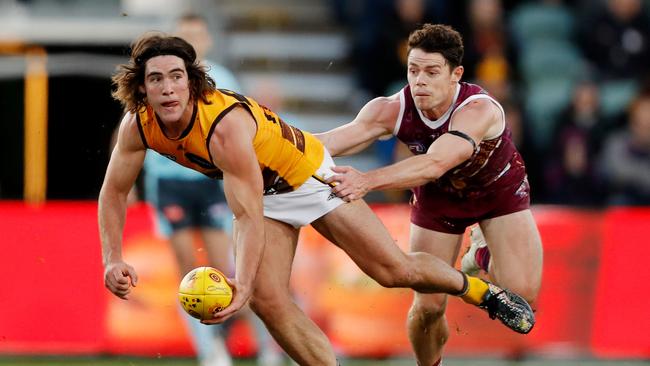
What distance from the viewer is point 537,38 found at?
15.6 metres

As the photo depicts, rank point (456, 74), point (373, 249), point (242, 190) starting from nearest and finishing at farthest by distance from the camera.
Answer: point (242, 190)
point (373, 249)
point (456, 74)

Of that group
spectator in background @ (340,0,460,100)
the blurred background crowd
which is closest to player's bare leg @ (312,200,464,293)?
the blurred background crowd

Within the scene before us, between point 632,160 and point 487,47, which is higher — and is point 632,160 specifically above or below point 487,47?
below

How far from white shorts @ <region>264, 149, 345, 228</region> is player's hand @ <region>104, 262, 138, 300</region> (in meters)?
0.85

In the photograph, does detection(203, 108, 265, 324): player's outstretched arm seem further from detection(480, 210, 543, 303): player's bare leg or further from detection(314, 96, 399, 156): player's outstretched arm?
detection(480, 210, 543, 303): player's bare leg

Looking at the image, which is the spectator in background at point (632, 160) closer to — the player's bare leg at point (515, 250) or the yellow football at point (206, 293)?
the player's bare leg at point (515, 250)

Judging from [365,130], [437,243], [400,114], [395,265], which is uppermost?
[400,114]

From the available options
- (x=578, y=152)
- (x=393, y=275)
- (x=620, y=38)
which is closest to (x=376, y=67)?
(x=578, y=152)

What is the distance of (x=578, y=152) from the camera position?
535 inches

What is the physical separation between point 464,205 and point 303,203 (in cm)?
125

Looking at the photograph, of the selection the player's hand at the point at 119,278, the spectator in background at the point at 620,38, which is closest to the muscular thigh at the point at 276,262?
the player's hand at the point at 119,278

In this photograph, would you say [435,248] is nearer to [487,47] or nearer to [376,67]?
[376,67]

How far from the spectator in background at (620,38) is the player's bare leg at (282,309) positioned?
707 cm

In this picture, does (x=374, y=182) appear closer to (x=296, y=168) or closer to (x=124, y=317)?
(x=296, y=168)
